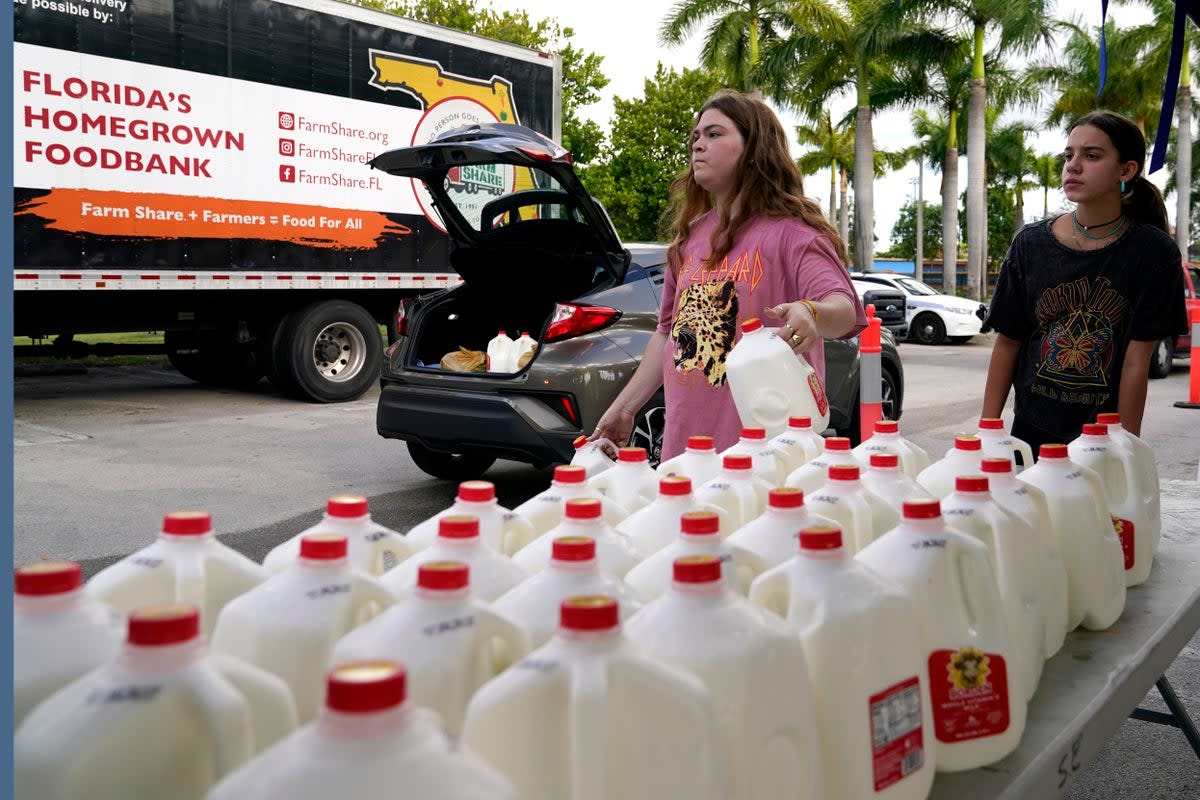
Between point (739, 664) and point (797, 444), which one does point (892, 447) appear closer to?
point (797, 444)

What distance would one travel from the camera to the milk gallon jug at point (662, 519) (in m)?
1.79

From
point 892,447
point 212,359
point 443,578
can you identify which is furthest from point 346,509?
point 212,359

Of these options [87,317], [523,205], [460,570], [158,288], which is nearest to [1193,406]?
[523,205]

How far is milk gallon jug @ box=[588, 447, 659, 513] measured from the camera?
220 cm

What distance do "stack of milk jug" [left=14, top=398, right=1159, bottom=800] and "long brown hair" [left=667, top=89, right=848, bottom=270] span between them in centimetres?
133

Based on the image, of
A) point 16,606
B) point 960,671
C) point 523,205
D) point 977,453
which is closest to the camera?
point 16,606

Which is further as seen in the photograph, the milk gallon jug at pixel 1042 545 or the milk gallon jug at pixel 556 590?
the milk gallon jug at pixel 1042 545

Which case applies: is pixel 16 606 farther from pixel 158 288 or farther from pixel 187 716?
pixel 158 288

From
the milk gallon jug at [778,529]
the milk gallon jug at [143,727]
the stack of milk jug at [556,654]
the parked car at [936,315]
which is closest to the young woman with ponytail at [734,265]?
the stack of milk jug at [556,654]

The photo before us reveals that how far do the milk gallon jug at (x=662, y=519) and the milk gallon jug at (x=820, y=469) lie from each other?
408mm

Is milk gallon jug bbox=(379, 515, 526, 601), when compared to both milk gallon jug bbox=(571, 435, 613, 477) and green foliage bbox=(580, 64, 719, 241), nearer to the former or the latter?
milk gallon jug bbox=(571, 435, 613, 477)

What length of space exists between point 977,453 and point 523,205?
16.1ft

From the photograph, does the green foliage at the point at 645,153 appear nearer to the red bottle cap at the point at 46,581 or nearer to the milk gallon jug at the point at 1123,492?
the milk gallon jug at the point at 1123,492

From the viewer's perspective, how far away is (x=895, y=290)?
72.1 feet
